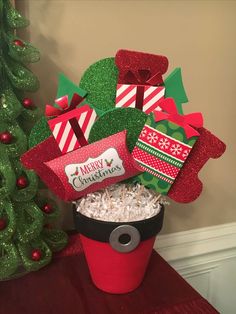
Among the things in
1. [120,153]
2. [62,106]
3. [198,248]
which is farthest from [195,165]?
[198,248]

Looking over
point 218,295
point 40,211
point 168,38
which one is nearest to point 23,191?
point 40,211

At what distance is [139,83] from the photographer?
64 cm

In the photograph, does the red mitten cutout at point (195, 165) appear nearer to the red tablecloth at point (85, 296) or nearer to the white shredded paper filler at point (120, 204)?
the white shredded paper filler at point (120, 204)

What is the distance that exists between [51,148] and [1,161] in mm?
105

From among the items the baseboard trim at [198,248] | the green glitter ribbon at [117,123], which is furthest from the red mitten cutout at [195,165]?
the baseboard trim at [198,248]

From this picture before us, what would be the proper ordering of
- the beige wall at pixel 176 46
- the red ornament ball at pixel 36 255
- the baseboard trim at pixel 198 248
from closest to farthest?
the red ornament ball at pixel 36 255, the beige wall at pixel 176 46, the baseboard trim at pixel 198 248

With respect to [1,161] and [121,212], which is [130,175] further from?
[1,161]

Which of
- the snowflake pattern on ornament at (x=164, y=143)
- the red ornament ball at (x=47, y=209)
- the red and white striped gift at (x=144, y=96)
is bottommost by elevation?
the red ornament ball at (x=47, y=209)

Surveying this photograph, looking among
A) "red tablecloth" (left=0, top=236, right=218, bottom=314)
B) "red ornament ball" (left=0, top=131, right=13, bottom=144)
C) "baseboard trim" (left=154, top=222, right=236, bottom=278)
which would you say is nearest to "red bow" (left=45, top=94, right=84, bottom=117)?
"red ornament ball" (left=0, top=131, right=13, bottom=144)

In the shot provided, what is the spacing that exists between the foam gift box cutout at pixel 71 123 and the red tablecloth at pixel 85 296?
0.87ft

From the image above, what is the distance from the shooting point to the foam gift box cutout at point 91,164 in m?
0.59

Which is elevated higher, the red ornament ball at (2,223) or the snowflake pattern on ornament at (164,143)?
the snowflake pattern on ornament at (164,143)

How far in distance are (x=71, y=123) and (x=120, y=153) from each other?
10 cm

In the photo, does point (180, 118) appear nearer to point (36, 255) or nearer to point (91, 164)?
point (91, 164)
